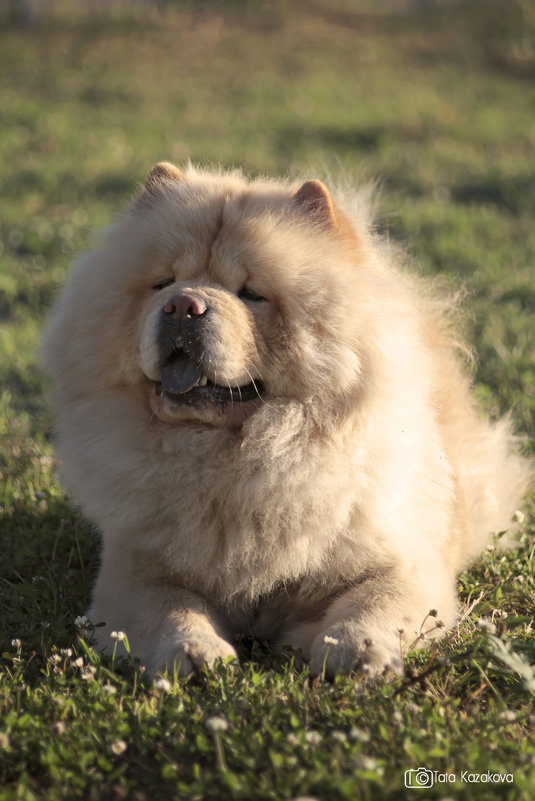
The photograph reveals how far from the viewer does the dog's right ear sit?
2.99 metres

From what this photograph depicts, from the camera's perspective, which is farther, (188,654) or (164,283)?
(164,283)

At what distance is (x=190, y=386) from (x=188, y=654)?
758mm

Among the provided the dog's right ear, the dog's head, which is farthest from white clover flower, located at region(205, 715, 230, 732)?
the dog's right ear

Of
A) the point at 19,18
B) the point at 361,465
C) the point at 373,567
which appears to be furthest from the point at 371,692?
the point at 19,18

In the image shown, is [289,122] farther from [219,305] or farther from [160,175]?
[219,305]

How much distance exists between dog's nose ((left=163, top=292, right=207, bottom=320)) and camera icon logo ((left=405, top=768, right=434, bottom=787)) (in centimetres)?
132

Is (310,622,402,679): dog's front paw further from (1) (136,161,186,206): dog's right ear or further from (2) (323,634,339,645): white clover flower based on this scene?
(1) (136,161,186,206): dog's right ear

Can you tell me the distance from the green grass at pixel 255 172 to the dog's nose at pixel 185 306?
0.99m

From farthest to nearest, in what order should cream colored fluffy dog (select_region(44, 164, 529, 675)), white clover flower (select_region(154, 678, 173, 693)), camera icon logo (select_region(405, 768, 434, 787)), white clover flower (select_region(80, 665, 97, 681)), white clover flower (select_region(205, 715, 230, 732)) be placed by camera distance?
1. cream colored fluffy dog (select_region(44, 164, 529, 675))
2. white clover flower (select_region(80, 665, 97, 681))
3. white clover flower (select_region(154, 678, 173, 693))
4. white clover flower (select_region(205, 715, 230, 732))
5. camera icon logo (select_region(405, 768, 434, 787))

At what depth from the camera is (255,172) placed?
313 inches

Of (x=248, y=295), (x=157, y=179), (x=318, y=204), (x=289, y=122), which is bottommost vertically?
(x=248, y=295)

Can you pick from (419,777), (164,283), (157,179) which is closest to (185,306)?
(164,283)

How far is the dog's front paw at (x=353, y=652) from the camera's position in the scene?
235 centimetres

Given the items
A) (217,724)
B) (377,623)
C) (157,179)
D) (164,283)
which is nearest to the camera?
(217,724)
